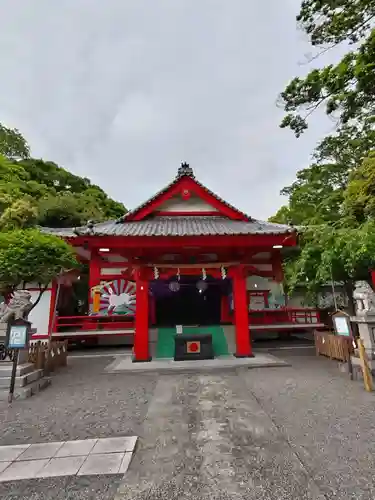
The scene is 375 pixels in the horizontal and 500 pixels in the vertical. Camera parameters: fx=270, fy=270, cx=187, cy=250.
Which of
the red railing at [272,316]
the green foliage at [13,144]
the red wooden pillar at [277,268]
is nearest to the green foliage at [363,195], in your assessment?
the red wooden pillar at [277,268]

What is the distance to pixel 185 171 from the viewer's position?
483 inches

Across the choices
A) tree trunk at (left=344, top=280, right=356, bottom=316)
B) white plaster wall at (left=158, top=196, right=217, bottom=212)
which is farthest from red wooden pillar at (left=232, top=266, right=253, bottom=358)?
white plaster wall at (left=158, top=196, right=217, bottom=212)

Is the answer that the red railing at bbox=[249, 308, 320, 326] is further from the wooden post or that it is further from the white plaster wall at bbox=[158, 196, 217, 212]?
the wooden post

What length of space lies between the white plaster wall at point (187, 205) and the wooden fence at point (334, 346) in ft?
21.5

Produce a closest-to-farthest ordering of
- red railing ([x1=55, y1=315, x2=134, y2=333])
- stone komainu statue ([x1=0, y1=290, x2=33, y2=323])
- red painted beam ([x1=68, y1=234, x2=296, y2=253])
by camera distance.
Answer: stone komainu statue ([x1=0, y1=290, x2=33, y2=323]) < red painted beam ([x1=68, y1=234, x2=296, y2=253]) < red railing ([x1=55, y1=315, x2=134, y2=333])

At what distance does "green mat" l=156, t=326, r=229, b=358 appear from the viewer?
9039 mm

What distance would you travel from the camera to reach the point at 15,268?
621cm

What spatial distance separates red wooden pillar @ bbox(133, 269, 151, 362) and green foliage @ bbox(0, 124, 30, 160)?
25.7m

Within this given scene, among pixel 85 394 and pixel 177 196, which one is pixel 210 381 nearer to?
pixel 85 394

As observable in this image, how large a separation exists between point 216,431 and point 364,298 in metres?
4.73

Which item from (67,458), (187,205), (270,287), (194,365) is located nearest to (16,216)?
(187,205)

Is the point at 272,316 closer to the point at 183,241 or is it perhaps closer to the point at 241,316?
the point at 241,316

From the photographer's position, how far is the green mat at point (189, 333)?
29.7 ft

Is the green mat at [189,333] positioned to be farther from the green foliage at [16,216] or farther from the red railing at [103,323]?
the green foliage at [16,216]
